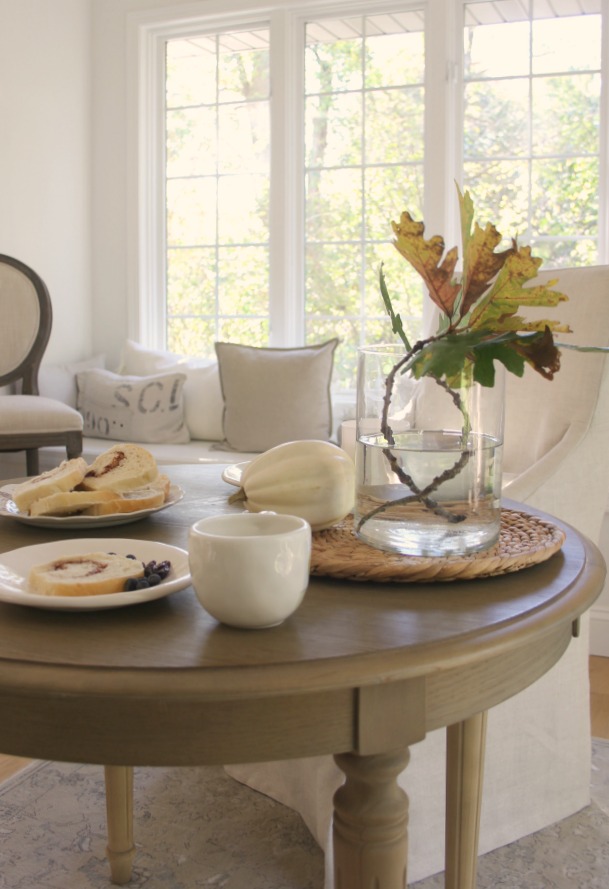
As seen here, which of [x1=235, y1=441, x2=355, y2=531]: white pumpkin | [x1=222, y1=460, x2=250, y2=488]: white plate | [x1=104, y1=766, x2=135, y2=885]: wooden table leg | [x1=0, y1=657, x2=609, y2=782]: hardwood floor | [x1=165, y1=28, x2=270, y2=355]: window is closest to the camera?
[x1=235, y1=441, x2=355, y2=531]: white pumpkin

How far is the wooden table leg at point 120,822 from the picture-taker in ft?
4.95

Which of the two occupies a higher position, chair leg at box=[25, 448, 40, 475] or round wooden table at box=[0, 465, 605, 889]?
round wooden table at box=[0, 465, 605, 889]

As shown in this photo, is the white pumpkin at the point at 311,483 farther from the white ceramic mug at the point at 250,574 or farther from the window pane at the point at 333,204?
the window pane at the point at 333,204

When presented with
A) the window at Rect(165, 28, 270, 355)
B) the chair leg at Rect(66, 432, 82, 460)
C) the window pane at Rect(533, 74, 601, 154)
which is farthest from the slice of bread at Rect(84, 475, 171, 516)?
the window at Rect(165, 28, 270, 355)

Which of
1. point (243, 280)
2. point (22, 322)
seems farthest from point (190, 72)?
point (22, 322)

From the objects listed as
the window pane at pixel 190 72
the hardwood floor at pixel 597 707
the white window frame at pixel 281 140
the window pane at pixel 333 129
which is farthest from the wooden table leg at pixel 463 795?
the window pane at pixel 190 72

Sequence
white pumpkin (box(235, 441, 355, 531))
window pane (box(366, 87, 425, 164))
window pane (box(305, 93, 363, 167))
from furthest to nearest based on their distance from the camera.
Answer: window pane (box(305, 93, 363, 167)) → window pane (box(366, 87, 425, 164)) → white pumpkin (box(235, 441, 355, 531))

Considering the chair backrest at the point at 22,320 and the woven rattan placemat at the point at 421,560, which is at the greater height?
the chair backrest at the point at 22,320

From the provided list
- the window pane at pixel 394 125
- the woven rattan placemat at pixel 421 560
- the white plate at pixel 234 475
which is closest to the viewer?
the woven rattan placemat at pixel 421 560

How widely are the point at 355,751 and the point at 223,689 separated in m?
0.13

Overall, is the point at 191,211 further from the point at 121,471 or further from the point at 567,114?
the point at 121,471

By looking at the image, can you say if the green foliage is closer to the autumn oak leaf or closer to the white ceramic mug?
the autumn oak leaf

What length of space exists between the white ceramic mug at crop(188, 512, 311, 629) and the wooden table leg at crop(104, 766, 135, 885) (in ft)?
2.89

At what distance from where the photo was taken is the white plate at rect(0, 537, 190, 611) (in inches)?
30.7
